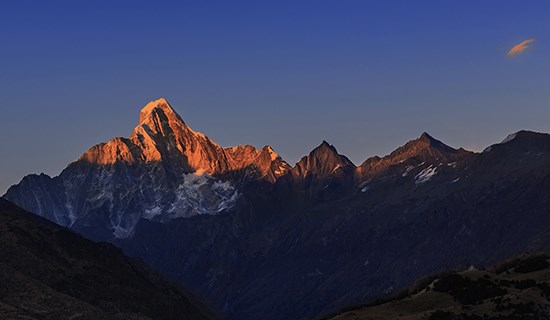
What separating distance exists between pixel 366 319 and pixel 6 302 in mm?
110376

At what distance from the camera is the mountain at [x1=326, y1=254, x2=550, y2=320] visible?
101312 mm

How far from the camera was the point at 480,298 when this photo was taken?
108 m

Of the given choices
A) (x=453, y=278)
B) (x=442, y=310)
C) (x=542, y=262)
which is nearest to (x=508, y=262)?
(x=542, y=262)

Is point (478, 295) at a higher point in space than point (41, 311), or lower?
lower

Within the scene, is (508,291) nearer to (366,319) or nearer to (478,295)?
(478,295)

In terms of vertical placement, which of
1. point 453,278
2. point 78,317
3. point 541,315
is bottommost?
point 541,315

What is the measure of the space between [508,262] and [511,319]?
122 ft

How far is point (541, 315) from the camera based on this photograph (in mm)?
99188

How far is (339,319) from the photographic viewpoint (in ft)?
369

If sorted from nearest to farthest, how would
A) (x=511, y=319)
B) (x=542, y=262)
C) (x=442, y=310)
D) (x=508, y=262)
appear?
(x=511, y=319) < (x=442, y=310) < (x=542, y=262) < (x=508, y=262)

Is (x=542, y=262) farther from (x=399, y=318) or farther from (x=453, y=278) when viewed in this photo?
(x=399, y=318)

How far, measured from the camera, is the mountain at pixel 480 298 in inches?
3989

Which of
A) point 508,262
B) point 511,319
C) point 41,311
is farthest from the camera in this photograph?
point 41,311

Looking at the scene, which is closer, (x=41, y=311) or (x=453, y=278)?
(x=453, y=278)
